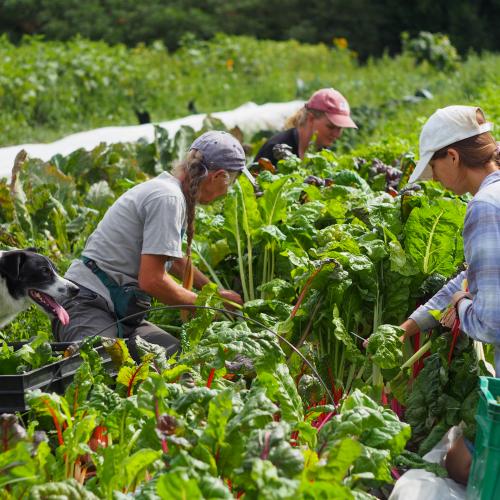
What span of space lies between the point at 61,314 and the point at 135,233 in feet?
1.83

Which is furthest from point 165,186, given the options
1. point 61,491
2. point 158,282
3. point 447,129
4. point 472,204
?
point 61,491

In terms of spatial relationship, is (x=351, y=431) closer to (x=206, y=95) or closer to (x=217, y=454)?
(x=217, y=454)

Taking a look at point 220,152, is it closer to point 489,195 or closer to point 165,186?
point 165,186

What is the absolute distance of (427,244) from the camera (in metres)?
4.39

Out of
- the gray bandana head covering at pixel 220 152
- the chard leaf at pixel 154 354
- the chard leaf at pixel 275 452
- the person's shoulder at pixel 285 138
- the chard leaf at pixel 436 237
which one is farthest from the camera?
the person's shoulder at pixel 285 138

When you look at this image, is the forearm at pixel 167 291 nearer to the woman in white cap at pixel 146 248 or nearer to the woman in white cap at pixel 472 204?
the woman in white cap at pixel 146 248

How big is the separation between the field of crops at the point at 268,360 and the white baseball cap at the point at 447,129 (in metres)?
0.71

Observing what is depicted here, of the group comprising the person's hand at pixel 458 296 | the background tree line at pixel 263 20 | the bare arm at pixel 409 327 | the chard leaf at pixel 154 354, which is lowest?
the background tree line at pixel 263 20

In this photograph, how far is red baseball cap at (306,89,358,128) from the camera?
263 inches

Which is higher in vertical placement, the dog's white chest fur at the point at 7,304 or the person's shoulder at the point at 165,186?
the person's shoulder at the point at 165,186

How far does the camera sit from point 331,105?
22.0 ft

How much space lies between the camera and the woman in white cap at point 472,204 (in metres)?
3.26

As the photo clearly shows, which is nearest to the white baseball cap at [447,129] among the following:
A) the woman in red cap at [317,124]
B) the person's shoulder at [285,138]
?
the woman in red cap at [317,124]

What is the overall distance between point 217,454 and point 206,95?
586 inches
